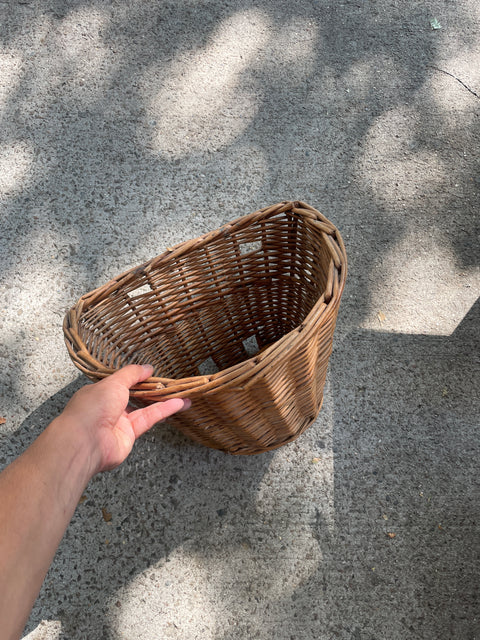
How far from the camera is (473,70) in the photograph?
2.14 meters

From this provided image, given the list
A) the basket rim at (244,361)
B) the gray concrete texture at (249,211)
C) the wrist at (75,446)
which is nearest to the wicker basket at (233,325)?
the basket rim at (244,361)

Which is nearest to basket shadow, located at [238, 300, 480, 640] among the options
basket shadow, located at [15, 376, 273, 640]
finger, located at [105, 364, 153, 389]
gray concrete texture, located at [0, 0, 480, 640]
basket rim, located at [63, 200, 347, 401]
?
gray concrete texture, located at [0, 0, 480, 640]

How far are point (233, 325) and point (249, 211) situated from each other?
524mm

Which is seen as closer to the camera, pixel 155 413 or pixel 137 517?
pixel 155 413

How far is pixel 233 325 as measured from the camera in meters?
1.52

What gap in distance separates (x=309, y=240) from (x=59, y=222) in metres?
1.03

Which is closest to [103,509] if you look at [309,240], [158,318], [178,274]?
[158,318]

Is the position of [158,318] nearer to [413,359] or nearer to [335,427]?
[335,427]

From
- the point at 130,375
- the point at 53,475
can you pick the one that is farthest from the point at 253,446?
the point at 53,475

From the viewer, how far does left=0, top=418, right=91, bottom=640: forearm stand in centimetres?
75

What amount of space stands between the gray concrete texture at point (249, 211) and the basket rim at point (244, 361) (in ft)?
1.79

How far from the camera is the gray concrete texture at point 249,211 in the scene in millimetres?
1332

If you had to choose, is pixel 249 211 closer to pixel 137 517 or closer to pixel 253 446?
pixel 253 446

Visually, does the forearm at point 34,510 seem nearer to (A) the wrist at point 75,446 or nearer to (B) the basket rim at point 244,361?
(A) the wrist at point 75,446
